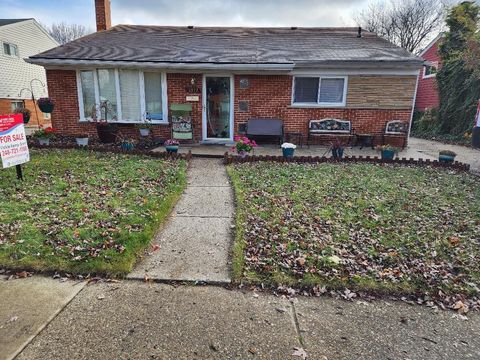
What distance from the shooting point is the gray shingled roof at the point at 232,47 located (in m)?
10.5

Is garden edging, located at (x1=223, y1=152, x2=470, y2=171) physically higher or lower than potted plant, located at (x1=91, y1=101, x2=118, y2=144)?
lower

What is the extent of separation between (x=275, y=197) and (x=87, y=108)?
863 centimetres

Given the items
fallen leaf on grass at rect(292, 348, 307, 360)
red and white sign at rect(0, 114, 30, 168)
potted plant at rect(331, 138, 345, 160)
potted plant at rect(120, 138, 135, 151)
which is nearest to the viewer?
fallen leaf on grass at rect(292, 348, 307, 360)

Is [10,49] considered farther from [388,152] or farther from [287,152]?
[388,152]

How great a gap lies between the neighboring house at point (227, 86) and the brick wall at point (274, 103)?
0.03 meters

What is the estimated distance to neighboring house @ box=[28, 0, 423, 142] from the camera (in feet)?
34.1

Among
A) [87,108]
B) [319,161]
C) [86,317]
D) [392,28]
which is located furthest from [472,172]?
[392,28]

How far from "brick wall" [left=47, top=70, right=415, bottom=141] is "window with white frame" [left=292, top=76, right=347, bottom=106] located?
231 mm

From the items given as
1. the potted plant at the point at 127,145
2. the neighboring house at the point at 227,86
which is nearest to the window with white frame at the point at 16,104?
the neighboring house at the point at 227,86

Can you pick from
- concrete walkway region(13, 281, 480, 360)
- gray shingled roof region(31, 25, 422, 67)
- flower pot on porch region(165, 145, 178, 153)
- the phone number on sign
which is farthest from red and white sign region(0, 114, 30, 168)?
gray shingled roof region(31, 25, 422, 67)

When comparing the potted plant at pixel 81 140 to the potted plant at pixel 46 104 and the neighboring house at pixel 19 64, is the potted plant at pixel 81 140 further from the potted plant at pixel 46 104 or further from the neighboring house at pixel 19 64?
the neighboring house at pixel 19 64

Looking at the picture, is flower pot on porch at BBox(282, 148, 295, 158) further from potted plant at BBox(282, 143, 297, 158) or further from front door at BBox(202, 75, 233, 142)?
front door at BBox(202, 75, 233, 142)

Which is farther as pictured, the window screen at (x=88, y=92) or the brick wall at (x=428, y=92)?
the brick wall at (x=428, y=92)

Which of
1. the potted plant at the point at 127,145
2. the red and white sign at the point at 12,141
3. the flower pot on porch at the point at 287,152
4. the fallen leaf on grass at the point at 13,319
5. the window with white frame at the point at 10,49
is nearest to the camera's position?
the fallen leaf on grass at the point at 13,319
